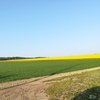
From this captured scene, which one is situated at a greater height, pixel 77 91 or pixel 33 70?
pixel 33 70

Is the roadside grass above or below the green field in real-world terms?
below

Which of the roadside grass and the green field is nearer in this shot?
the roadside grass

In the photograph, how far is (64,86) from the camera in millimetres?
14406

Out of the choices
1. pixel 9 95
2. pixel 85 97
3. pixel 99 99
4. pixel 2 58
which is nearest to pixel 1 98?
pixel 9 95

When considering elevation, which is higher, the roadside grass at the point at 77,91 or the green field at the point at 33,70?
the green field at the point at 33,70

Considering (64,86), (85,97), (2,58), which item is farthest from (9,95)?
(2,58)

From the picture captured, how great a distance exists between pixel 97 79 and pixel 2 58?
325 ft

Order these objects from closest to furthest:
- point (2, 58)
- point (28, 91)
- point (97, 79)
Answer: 1. point (28, 91)
2. point (97, 79)
3. point (2, 58)

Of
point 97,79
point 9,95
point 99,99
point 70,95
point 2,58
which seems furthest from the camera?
point 2,58

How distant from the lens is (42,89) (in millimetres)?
14500

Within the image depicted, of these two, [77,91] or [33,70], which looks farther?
[33,70]

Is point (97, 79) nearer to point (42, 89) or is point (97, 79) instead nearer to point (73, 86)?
point (73, 86)

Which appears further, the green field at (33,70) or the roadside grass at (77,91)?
the green field at (33,70)

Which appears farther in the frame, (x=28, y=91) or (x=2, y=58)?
(x=2, y=58)
